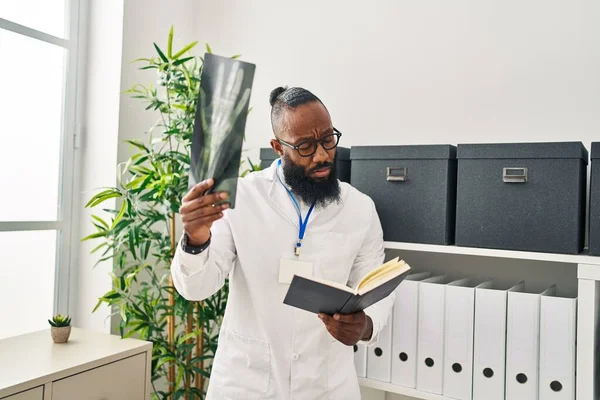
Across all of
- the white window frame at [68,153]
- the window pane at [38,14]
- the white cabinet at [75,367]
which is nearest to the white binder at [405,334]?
the white cabinet at [75,367]

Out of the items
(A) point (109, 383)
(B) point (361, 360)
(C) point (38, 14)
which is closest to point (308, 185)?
(B) point (361, 360)

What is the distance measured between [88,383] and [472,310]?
128 cm

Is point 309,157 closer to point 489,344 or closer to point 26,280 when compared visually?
point 489,344

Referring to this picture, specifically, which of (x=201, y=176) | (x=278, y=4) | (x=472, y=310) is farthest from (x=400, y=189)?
(x=278, y=4)

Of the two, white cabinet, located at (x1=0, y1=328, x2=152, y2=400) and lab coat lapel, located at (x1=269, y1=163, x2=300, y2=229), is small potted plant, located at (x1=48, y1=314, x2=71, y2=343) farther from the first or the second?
lab coat lapel, located at (x1=269, y1=163, x2=300, y2=229)

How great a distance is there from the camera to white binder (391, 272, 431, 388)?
6.27 ft

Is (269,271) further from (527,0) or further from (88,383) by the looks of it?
(527,0)

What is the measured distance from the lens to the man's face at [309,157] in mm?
1535

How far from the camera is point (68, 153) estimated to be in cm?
245

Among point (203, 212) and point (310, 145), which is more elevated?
point (310, 145)

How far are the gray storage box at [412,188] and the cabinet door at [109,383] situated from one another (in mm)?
1025

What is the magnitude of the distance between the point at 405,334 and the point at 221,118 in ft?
3.88

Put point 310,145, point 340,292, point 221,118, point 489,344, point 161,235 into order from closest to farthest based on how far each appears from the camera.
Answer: point 221,118 < point 340,292 < point 310,145 < point 489,344 < point 161,235

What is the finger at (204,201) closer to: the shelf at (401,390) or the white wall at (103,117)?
the shelf at (401,390)
